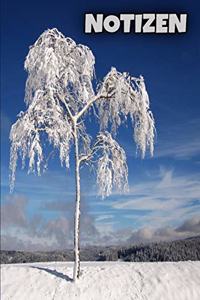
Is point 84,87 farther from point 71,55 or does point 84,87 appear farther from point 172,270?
point 172,270

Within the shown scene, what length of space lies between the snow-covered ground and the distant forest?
95 centimetres

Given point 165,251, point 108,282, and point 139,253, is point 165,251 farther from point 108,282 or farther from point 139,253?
point 108,282

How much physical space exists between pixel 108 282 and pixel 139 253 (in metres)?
2.12

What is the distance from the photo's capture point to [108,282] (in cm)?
775

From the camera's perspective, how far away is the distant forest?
929cm

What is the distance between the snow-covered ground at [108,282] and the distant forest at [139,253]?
0.95 m

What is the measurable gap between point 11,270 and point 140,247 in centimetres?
268

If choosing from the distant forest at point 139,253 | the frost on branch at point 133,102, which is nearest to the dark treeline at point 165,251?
the distant forest at point 139,253

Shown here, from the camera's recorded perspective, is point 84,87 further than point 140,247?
No

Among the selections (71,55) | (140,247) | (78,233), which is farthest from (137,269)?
(71,55)

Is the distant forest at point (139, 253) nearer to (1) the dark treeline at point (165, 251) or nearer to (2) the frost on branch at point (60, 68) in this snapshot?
(1) the dark treeline at point (165, 251)

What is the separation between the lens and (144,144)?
25.6 ft

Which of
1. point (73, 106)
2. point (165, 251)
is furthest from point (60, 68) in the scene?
point (165, 251)

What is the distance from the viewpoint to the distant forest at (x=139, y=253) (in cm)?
929
